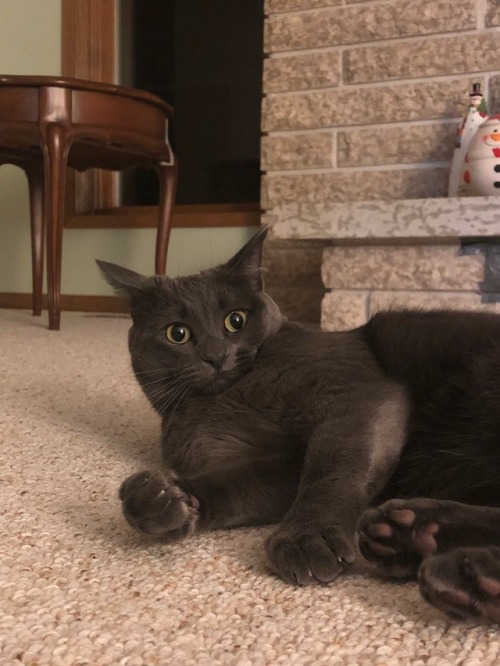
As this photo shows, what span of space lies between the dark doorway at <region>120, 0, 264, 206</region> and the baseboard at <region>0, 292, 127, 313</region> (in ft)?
1.76

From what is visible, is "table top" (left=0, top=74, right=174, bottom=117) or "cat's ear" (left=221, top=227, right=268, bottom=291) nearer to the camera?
"cat's ear" (left=221, top=227, right=268, bottom=291)

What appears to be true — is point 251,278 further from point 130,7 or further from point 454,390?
point 130,7

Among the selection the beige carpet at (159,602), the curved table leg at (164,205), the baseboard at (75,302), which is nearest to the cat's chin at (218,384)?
the beige carpet at (159,602)

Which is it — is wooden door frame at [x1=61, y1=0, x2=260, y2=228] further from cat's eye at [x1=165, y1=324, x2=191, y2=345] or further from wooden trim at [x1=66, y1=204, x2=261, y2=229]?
cat's eye at [x1=165, y1=324, x2=191, y2=345]

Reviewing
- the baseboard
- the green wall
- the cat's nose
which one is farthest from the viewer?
the baseboard

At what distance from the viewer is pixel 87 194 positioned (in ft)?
11.5

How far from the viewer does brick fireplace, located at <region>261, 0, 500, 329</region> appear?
215 cm

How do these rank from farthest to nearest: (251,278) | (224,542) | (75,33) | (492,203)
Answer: (75,33) → (492,203) → (251,278) → (224,542)

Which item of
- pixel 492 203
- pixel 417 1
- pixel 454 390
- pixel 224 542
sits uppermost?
pixel 417 1

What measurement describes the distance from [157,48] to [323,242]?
1.60 metres

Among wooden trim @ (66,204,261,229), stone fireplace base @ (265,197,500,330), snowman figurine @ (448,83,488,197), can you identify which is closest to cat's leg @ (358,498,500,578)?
stone fireplace base @ (265,197,500,330)

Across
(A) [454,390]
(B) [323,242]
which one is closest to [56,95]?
(B) [323,242]

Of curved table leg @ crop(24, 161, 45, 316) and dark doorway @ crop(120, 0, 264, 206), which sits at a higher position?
dark doorway @ crop(120, 0, 264, 206)

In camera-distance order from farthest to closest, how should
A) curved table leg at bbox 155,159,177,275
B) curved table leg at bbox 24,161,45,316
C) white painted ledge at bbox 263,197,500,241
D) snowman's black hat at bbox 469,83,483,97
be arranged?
curved table leg at bbox 24,161,45,316 < curved table leg at bbox 155,159,177,275 < snowman's black hat at bbox 469,83,483,97 < white painted ledge at bbox 263,197,500,241
